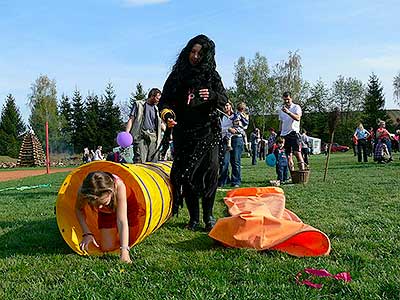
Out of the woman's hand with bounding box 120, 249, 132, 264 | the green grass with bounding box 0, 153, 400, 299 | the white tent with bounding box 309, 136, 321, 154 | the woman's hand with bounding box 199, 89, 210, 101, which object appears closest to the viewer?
the green grass with bounding box 0, 153, 400, 299

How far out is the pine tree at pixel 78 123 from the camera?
163ft

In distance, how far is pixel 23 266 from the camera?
11.7ft

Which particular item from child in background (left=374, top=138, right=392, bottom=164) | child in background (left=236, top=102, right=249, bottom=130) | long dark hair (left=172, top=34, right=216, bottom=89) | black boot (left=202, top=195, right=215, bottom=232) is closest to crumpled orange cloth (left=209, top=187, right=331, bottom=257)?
black boot (left=202, top=195, right=215, bottom=232)

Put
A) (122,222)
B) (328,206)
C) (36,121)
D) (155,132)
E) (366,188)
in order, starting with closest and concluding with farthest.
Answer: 1. (122,222)
2. (328,206)
3. (155,132)
4. (366,188)
5. (36,121)

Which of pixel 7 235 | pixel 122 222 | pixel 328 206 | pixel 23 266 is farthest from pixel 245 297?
pixel 328 206

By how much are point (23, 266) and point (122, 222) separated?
2.61 feet

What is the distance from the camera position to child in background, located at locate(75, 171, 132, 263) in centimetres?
374

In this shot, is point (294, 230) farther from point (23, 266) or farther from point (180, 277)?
point (23, 266)

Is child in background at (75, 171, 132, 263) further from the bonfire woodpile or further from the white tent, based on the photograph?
the white tent

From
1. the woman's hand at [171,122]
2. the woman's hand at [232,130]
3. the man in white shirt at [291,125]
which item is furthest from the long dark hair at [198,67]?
the man in white shirt at [291,125]

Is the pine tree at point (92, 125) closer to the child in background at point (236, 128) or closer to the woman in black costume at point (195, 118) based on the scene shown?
the child in background at point (236, 128)

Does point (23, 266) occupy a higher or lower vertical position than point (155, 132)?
lower

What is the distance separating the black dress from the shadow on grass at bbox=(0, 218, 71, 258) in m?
1.25

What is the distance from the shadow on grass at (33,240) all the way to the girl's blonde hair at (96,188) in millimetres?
555
